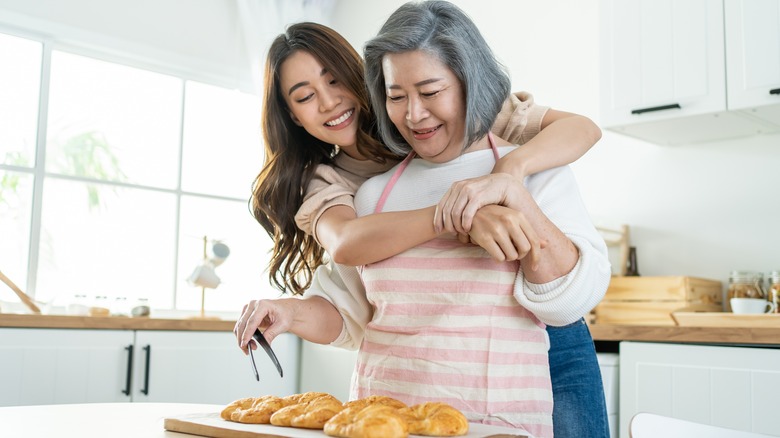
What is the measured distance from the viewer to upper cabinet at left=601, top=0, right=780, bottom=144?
2531mm

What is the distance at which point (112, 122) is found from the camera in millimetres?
3738

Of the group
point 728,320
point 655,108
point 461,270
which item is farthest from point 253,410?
point 655,108

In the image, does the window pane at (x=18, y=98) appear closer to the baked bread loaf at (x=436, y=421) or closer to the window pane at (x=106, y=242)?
the window pane at (x=106, y=242)

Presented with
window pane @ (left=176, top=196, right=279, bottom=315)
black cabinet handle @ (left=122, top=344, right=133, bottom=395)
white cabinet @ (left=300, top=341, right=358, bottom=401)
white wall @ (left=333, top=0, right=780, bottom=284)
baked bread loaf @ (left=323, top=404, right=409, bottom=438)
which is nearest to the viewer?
baked bread loaf @ (left=323, top=404, right=409, bottom=438)

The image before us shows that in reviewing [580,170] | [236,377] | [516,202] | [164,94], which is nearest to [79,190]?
[164,94]

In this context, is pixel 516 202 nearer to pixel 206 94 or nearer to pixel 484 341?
pixel 484 341

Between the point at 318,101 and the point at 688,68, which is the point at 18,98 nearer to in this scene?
the point at 318,101

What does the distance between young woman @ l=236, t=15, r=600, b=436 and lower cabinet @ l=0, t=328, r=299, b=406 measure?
1600 mm

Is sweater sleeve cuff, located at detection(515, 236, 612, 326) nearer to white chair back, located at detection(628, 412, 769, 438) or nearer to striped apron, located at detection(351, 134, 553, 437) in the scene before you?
striped apron, located at detection(351, 134, 553, 437)

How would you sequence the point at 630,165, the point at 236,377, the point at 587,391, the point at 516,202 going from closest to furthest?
the point at 516,202, the point at 587,391, the point at 630,165, the point at 236,377

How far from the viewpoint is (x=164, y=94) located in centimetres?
393

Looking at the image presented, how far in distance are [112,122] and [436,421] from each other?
329 centimetres

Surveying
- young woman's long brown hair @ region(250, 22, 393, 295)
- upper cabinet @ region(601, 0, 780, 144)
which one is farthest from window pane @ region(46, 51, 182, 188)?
young woman's long brown hair @ region(250, 22, 393, 295)

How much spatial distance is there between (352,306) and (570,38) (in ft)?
7.89
